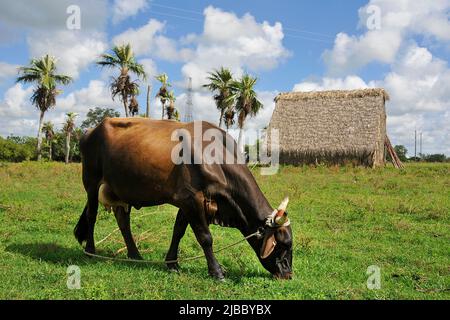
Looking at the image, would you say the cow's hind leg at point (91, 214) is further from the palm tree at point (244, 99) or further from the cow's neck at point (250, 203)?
the palm tree at point (244, 99)

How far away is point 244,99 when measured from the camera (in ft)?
112

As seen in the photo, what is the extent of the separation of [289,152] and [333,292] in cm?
2333

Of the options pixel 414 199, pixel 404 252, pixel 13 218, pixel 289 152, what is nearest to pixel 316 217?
pixel 404 252

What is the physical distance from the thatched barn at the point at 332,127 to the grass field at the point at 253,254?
1272 centimetres

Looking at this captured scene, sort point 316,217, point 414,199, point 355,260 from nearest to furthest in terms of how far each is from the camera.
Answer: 1. point 355,260
2. point 316,217
3. point 414,199

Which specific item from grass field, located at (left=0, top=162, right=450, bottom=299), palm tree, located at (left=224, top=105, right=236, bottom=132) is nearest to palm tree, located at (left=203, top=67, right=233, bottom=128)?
palm tree, located at (left=224, top=105, right=236, bottom=132)

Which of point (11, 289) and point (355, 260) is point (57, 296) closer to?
point (11, 289)

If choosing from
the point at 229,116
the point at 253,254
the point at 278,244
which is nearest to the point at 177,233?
the point at 253,254

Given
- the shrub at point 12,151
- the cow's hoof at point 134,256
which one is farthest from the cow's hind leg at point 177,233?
the shrub at point 12,151

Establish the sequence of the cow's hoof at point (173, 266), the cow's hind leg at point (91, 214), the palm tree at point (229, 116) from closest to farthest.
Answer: the cow's hoof at point (173, 266)
the cow's hind leg at point (91, 214)
the palm tree at point (229, 116)

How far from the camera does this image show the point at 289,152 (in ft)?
92.3

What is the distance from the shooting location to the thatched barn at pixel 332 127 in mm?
26750
